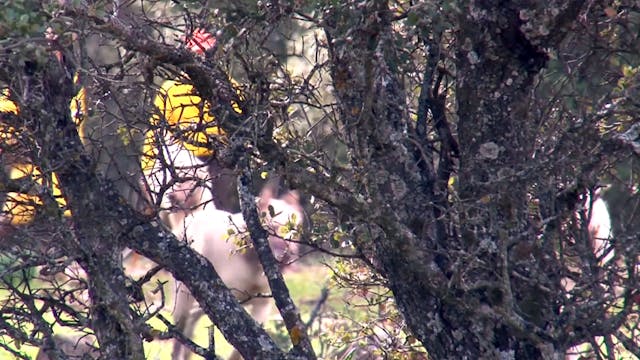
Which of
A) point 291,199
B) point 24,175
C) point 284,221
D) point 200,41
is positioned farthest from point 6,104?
point 291,199

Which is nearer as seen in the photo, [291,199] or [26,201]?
[26,201]

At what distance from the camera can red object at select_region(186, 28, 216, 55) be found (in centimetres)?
369

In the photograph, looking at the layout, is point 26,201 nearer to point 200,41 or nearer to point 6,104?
point 6,104

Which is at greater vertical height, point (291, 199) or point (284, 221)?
point (291, 199)

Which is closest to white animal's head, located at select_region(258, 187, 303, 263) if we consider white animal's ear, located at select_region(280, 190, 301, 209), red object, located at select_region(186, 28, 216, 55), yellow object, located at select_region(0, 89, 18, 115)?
white animal's ear, located at select_region(280, 190, 301, 209)

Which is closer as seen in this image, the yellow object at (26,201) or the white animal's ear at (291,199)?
the yellow object at (26,201)

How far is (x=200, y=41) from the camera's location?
380 centimetres

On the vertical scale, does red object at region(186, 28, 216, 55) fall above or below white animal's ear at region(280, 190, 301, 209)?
below

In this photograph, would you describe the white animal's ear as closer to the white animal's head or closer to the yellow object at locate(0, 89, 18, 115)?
the white animal's head

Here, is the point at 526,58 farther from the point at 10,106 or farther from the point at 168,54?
the point at 10,106

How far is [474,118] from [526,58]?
0.93 ft

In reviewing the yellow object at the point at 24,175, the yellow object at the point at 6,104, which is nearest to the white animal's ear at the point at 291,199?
the yellow object at the point at 24,175

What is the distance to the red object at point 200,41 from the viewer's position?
3.69 metres

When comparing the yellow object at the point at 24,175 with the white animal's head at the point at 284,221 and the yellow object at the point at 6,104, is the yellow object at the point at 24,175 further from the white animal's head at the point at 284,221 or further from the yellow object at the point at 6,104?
the white animal's head at the point at 284,221
